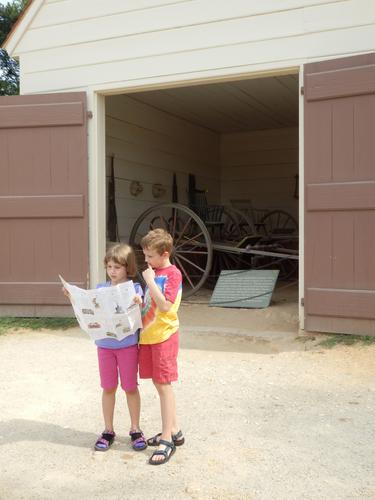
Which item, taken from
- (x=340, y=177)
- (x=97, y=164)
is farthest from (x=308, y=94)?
(x=97, y=164)

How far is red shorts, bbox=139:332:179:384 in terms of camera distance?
2.54m

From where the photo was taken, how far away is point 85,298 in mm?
2525

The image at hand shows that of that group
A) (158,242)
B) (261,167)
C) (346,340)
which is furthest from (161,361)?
(261,167)

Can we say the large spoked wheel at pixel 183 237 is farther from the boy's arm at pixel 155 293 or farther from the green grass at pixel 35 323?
the boy's arm at pixel 155 293

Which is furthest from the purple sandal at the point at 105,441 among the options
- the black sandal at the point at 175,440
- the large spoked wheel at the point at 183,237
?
the large spoked wheel at the point at 183,237

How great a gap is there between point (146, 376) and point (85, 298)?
0.47 metres

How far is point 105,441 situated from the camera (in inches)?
103

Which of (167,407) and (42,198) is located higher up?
(42,198)

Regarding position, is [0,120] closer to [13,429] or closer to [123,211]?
[123,211]

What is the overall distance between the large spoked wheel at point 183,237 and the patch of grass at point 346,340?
218cm

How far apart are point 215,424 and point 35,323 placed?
9.98 feet

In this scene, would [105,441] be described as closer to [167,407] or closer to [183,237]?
[167,407]

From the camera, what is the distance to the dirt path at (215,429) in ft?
7.34

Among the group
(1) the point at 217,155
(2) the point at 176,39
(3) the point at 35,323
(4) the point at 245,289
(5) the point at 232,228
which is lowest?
(3) the point at 35,323
